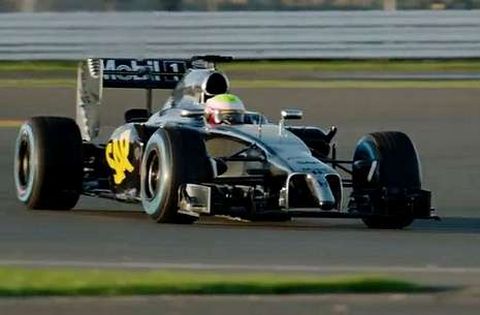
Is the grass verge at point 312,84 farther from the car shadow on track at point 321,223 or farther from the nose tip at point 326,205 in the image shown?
the nose tip at point 326,205

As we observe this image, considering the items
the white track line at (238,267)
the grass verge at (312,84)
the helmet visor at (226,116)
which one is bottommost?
the white track line at (238,267)

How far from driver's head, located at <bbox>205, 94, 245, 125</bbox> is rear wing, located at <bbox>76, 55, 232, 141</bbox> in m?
1.12

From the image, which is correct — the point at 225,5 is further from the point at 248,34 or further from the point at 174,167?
the point at 174,167

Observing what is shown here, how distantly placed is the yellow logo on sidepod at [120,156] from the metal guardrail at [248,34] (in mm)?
14511

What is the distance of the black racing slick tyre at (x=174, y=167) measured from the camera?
13492 mm

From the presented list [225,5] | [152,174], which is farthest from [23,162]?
[225,5]

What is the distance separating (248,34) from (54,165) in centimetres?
1604

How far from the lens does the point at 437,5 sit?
32344mm

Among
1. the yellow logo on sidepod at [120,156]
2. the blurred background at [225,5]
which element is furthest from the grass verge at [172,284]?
the blurred background at [225,5]

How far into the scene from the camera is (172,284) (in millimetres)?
9523

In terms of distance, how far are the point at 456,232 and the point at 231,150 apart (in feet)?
6.66

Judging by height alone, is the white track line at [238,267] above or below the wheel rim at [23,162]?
below

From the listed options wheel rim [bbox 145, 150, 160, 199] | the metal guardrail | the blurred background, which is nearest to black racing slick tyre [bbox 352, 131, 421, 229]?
wheel rim [bbox 145, 150, 160, 199]

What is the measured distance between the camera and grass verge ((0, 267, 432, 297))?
30.5 feet
